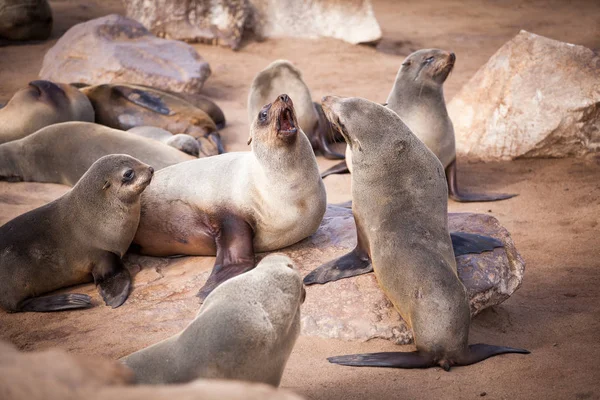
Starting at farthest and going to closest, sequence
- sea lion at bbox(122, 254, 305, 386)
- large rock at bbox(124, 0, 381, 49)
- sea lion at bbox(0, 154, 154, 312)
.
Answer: large rock at bbox(124, 0, 381, 49)
sea lion at bbox(0, 154, 154, 312)
sea lion at bbox(122, 254, 305, 386)

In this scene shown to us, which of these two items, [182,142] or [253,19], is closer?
[182,142]

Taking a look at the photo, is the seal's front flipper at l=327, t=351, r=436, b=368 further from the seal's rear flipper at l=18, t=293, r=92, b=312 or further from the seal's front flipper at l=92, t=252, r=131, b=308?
the seal's rear flipper at l=18, t=293, r=92, b=312

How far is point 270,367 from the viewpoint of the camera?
2.93 m

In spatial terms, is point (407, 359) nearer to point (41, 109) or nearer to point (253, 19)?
point (41, 109)

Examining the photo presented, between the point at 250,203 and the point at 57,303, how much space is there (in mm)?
1396

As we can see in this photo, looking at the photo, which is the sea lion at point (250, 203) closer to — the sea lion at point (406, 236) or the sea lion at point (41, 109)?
the sea lion at point (406, 236)

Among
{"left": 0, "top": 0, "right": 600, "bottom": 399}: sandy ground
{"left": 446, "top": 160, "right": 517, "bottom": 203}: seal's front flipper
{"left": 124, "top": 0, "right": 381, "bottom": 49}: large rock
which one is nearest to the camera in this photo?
{"left": 0, "top": 0, "right": 600, "bottom": 399}: sandy ground

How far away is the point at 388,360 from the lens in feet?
12.6

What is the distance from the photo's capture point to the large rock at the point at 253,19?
12.2 meters

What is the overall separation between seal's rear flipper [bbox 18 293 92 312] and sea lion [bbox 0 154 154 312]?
0.01 metres

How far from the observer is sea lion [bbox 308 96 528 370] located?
12.9ft

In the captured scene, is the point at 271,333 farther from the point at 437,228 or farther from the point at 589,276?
the point at 589,276

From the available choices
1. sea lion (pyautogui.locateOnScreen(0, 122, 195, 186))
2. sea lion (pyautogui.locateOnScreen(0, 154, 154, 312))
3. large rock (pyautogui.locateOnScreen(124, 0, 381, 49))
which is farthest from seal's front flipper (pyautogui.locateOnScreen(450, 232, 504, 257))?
large rock (pyautogui.locateOnScreen(124, 0, 381, 49))

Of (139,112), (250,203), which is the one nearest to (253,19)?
(139,112)
